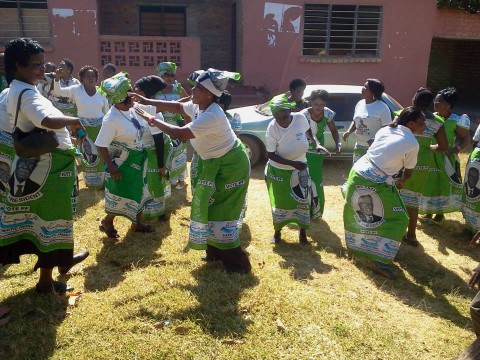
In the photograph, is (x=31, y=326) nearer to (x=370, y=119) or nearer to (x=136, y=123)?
(x=136, y=123)

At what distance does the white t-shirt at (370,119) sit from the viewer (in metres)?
5.08

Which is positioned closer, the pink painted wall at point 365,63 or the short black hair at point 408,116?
the short black hair at point 408,116

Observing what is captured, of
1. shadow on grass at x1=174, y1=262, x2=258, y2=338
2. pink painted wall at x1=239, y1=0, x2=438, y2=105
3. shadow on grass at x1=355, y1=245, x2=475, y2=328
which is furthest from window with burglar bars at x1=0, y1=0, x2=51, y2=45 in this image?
shadow on grass at x1=355, y1=245, x2=475, y2=328

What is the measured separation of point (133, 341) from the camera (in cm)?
297

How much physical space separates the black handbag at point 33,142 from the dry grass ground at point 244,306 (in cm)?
120

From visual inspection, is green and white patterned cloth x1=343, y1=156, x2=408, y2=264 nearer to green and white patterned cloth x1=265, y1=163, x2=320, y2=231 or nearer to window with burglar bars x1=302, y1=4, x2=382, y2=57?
green and white patterned cloth x1=265, y1=163, x2=320, y2=231

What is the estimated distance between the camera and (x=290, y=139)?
443cm

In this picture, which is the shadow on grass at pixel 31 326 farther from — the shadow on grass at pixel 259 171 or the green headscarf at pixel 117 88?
the shadow on grass at pixel 259 171

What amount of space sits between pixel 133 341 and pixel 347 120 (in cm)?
589

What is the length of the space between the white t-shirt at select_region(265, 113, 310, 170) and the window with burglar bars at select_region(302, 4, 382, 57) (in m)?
7.49

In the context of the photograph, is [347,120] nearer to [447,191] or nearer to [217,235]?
[447,191]

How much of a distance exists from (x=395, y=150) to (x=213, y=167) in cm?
163

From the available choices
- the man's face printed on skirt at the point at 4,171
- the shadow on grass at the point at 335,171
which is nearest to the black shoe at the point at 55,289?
the man's face printed on skirt at the point at 4,171

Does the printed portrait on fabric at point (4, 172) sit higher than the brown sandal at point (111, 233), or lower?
higher
